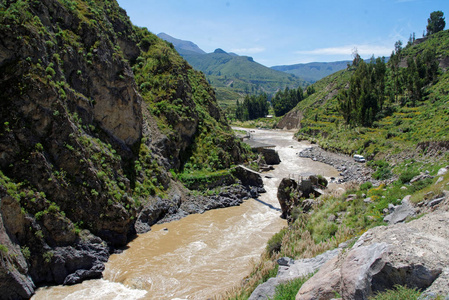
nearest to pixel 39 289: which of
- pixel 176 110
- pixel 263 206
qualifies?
pixel 263 206

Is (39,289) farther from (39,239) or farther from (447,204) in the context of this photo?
(447,204)

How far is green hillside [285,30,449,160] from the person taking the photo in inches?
1617

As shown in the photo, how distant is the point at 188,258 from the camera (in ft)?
68.5

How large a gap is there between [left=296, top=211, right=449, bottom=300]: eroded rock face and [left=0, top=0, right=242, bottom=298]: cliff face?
14.9 meters

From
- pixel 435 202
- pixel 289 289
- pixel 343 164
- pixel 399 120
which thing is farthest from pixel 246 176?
pixel 399 120

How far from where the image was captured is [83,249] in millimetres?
18797

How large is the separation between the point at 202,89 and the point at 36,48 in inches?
1235

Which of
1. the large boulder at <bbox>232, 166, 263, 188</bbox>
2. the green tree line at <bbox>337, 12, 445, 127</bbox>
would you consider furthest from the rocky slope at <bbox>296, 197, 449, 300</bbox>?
the green tree line at <bbox>337, 12, 445, 127</bbox>

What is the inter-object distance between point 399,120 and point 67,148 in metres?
55.3

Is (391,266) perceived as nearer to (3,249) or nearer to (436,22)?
(3,249)

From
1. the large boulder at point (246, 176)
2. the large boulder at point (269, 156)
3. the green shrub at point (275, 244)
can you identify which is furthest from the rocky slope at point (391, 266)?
the large boulder at point (269, 156)

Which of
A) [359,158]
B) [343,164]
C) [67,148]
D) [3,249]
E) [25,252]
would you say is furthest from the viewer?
[343,164]

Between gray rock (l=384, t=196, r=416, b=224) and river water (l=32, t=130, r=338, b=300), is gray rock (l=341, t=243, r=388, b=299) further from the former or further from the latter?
river water (l=32, t=130, r=338, b=300)

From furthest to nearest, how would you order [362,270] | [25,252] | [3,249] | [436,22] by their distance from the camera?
[436,22]
[25,252]
[3,249]
[362,270]
